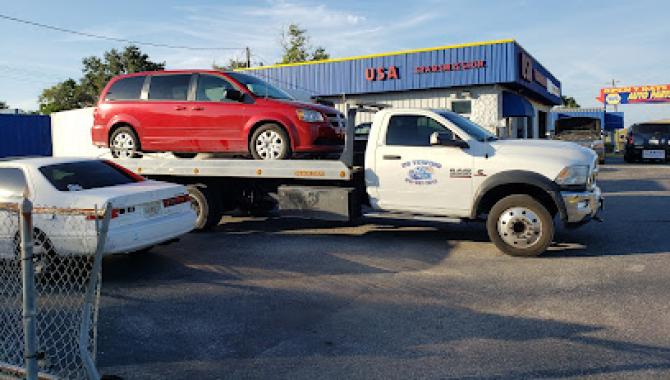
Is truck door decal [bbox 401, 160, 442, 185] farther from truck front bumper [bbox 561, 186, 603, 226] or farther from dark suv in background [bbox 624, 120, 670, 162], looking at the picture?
dark suv in background [bbox 624, 120, 670, 162]

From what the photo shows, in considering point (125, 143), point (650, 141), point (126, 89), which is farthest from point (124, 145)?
point (650, 141)

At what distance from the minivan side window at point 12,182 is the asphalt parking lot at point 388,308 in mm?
1372

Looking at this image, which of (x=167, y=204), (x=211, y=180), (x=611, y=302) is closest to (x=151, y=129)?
(x=211, y=180)

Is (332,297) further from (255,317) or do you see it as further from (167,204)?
(167,204)

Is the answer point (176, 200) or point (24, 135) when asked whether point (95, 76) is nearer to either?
point (24, 135)

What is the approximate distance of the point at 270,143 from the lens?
8445mm

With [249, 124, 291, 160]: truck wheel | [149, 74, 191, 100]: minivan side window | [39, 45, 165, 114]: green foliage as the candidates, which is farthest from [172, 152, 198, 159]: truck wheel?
[39, 45, 165, 114]: green foliage

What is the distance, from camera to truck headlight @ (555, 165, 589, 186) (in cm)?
683

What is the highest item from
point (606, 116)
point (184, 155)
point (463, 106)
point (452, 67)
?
point (452, 67)

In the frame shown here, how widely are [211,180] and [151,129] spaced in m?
1.30

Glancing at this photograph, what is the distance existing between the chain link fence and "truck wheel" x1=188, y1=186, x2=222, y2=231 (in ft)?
8.16

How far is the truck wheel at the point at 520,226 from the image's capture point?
688cm

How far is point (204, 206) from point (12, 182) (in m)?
2.95

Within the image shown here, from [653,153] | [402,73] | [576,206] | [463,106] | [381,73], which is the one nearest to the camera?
[576,206]
